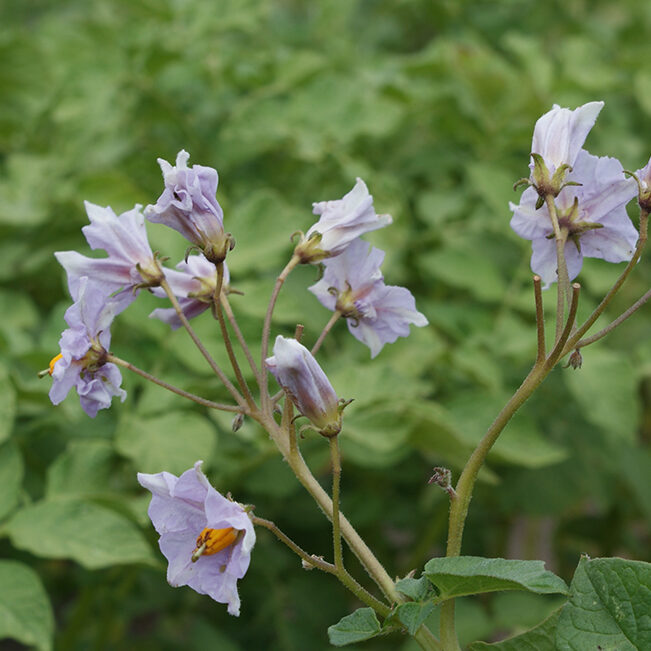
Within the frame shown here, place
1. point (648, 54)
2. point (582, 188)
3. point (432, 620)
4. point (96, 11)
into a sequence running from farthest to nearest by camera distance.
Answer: point (96, 11)
point (648, 54)
point (432, 620)
point (582, 188)

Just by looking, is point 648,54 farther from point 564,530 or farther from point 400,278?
point 564,530

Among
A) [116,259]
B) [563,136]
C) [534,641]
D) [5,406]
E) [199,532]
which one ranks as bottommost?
[5,406]

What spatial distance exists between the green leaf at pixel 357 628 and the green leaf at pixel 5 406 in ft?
1.85

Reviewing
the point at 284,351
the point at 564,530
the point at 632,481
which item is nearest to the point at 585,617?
the point at 284,351

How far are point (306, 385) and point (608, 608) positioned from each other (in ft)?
0.90

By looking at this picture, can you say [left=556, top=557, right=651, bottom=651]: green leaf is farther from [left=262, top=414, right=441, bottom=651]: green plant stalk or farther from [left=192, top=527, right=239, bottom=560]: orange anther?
[left=192, top=527, right=239, bottom=560]: orange anther

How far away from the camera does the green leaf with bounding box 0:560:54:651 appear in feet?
3.06

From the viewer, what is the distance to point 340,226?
0.73m

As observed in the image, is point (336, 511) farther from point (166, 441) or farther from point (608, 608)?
point (166, 441)

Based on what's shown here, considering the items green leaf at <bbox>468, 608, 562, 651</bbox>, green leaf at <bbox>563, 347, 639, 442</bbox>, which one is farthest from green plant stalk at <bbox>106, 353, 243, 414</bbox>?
green leaf at <bbox>563, 347, 639, 442</bbox>

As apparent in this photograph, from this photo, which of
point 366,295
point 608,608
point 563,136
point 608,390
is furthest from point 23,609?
point 608,390

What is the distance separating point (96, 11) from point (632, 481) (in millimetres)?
1915

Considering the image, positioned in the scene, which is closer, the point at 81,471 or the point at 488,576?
the point at 488,576

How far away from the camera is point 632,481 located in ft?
5.05
